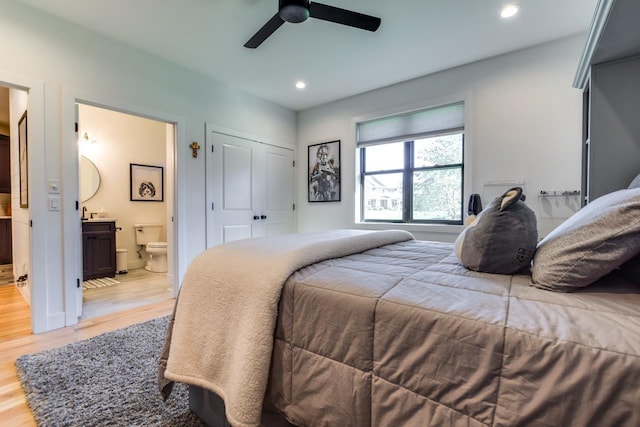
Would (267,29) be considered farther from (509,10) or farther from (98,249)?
(98,249)

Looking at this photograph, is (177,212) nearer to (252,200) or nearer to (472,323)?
(252,200)

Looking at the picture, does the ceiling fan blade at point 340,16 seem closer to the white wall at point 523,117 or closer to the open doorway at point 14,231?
the white wall at point 523,117

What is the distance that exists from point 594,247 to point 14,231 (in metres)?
5.56

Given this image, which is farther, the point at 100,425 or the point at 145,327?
the point at 145,327

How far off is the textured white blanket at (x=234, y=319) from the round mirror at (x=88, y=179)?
165 inches

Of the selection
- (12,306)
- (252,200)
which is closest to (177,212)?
(252,200)

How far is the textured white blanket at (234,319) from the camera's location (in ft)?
3.13

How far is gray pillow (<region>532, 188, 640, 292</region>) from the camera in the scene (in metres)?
0.78

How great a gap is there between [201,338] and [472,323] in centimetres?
99

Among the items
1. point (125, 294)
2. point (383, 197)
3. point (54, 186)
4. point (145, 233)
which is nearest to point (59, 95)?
point (54, 186)

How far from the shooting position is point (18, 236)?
3.52m

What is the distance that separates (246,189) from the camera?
399 cm

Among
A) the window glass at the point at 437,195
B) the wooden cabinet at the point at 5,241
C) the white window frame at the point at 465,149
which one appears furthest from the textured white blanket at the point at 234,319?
the wooden cabinet at the point at 5,241

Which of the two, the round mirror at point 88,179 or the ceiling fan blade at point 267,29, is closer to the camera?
the ceiling fan blade at point 267,29
